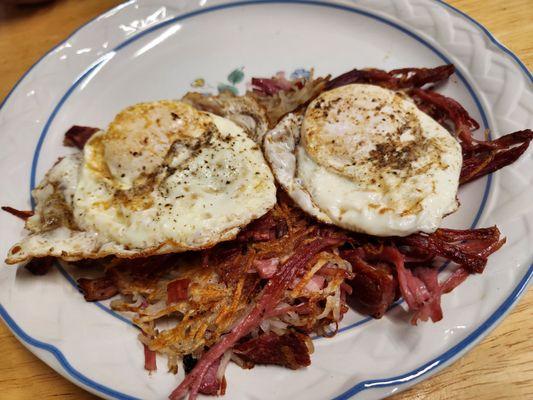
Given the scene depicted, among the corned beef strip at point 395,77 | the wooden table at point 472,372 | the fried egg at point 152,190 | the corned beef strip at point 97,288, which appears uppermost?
the fried egg at point 152,190

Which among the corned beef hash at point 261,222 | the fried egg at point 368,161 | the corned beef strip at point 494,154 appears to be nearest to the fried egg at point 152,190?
the corned beef hash at point 261,222

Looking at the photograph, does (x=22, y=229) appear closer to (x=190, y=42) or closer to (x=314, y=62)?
(x=190, y=42)

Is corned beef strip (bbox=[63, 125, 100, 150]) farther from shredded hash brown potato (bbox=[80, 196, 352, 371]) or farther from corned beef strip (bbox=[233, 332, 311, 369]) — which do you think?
corned beef strip (bbox=[233, 332, 311, 369])

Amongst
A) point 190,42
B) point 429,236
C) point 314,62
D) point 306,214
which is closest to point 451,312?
point 429,236

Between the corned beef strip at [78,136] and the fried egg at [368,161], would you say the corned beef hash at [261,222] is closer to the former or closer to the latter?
the fried egg at [368,161]

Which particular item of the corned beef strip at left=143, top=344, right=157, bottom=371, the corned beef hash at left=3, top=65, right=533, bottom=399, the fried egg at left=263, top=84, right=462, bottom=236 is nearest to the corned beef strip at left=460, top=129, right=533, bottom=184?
the corned beef hash at left=3, top=65, right=533, bottom=399

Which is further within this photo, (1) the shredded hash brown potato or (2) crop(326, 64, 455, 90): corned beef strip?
(2) crop(326, 64, 455, 90): corned beef strip

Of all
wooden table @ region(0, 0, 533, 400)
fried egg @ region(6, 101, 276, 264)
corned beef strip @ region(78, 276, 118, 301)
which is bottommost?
wooden table @ region(0, 0, 533, 400)
